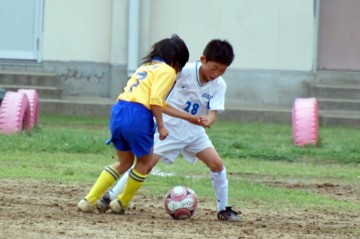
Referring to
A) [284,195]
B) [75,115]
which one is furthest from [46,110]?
[284,195]

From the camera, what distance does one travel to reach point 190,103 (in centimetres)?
934

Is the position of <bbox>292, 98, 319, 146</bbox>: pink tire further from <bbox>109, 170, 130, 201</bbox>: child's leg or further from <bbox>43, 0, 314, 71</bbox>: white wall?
<bbox>109, 170, 130, 201</bbox>: child's leg

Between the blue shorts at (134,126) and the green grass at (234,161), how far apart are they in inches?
79.3

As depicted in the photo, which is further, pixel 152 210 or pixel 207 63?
pixel 152 210

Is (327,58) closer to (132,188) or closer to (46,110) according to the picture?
(46,110)

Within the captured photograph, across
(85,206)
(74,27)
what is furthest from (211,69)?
(74,27)

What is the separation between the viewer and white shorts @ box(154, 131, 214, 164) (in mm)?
9320

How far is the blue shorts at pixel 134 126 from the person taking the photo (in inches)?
345

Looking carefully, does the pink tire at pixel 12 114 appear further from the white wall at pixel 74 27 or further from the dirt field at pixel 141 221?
the dirt field at pixel 141 221

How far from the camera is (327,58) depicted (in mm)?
21703

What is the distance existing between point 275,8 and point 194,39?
1647 mm

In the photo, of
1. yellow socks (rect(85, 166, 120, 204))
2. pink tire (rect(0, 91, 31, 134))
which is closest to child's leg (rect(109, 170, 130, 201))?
yellow socks (rect(85, 166, 120, 204))

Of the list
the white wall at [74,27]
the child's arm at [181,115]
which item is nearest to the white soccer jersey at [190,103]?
the child's arm at [181,115]

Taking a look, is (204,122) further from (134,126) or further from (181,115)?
(134,126)
